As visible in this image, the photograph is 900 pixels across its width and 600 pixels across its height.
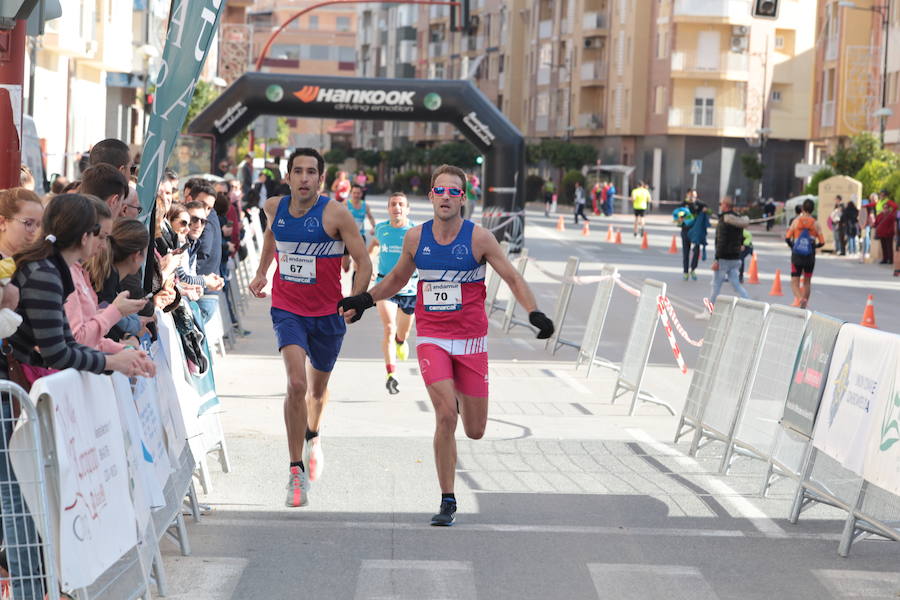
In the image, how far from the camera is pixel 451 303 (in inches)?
336

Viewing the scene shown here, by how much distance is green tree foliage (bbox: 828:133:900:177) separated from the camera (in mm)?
50656

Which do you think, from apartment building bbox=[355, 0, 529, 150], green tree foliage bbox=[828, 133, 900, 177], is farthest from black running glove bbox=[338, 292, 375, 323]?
apartment building bbox=[355, 0, 529, 150]

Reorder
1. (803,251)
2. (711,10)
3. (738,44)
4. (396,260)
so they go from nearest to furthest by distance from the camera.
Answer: (396,260) → (803,251) → (711,10) → (738,44)

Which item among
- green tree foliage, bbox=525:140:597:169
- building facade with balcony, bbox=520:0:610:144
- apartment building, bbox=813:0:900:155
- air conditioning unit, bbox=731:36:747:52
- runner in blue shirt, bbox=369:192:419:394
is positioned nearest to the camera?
runner in blue shirt, bbox=369:192:419:394

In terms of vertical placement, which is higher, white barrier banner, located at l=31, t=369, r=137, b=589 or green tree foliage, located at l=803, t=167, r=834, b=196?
green tree foliage, located at l=803, t=167, r=834, b=196

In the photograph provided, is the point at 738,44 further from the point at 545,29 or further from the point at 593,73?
the point at 545,29

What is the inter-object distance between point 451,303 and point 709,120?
78.3 m

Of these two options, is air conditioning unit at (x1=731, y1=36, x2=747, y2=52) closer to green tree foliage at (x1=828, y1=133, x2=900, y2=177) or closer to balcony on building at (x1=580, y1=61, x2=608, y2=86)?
balcony on building at (x1=580, y1=61, x2=608, y2=86)

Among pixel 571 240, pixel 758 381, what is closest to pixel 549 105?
pixel 571 240

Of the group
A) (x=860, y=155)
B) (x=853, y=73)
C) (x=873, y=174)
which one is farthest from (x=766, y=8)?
(x=853, y=73)

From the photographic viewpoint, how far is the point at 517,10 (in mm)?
114688

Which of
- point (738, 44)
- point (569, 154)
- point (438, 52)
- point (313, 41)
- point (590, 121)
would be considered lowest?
point (569, 154)

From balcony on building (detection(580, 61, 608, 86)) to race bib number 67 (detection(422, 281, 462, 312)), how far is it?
292ft

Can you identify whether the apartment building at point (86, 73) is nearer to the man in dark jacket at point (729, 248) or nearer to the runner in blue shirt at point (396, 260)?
the man in dark jacket at point (729, 248)
